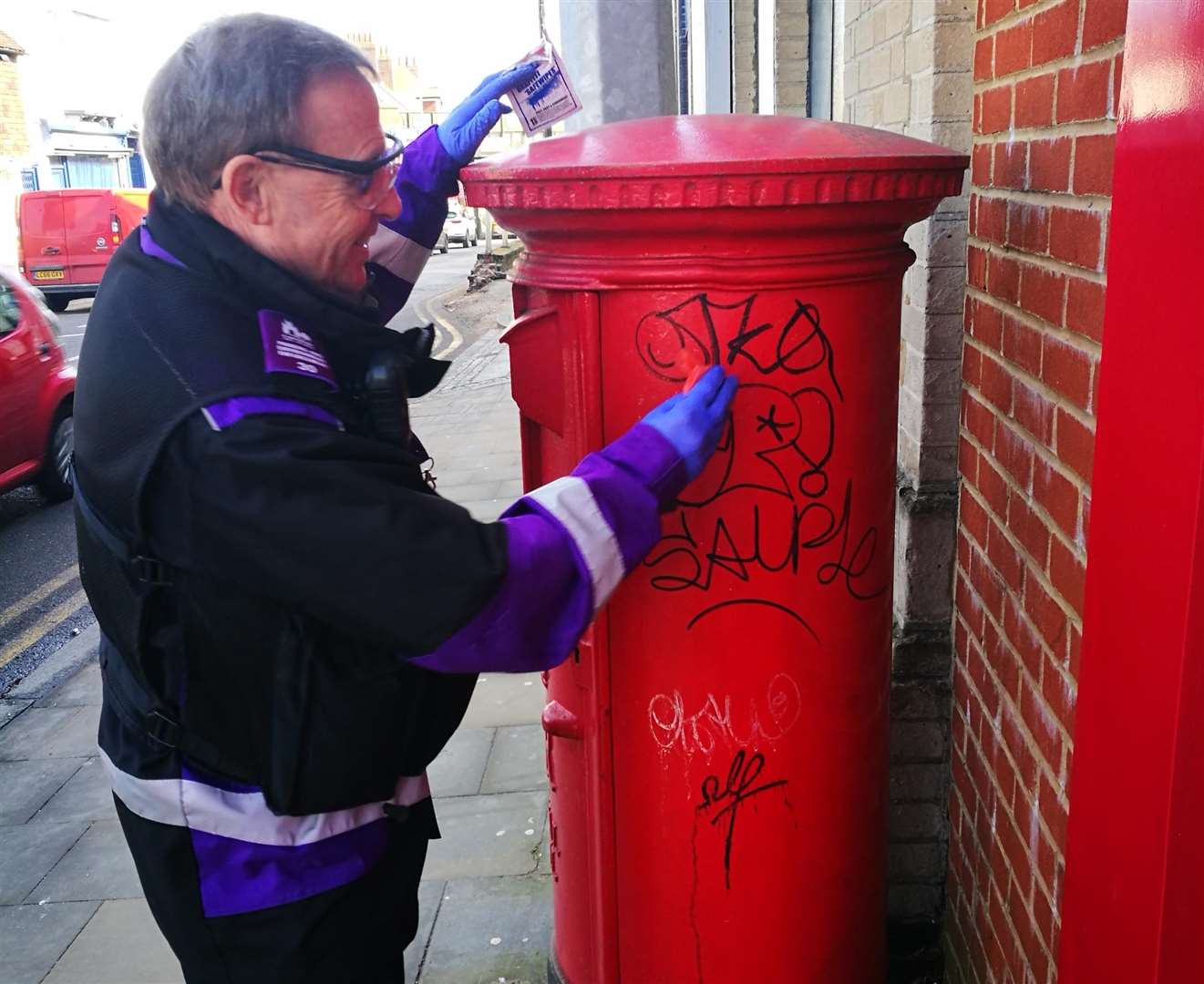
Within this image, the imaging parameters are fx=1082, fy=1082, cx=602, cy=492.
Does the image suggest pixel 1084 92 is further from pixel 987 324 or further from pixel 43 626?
pixel 43 626

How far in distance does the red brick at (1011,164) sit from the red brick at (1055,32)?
14 cm

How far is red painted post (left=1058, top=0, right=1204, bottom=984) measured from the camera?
1.05 meters

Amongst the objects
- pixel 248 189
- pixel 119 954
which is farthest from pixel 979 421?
pixel 119 954

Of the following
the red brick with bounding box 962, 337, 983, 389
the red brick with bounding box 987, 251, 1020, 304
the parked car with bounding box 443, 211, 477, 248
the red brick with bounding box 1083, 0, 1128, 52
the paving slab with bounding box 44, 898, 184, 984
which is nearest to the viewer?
the red brick with bounding box 1083, 0, 1128, 52

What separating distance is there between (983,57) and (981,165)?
18 cm

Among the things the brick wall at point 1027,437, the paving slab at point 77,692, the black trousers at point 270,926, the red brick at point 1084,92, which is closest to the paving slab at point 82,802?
the paving slab at point 77,692

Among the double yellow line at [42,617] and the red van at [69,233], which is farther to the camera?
the red van at [69,233]

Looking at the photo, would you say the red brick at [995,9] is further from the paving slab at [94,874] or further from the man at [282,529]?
the paving slab at [94,874]

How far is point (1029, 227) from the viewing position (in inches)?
66.7

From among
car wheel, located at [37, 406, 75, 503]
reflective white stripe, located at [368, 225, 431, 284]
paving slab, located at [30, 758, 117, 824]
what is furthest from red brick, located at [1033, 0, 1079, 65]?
car wheel, located at [37, 406, 75, 503]

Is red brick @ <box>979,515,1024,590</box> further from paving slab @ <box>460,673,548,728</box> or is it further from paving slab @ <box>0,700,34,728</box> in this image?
paving slab @ <box>0,700,34,728</box>

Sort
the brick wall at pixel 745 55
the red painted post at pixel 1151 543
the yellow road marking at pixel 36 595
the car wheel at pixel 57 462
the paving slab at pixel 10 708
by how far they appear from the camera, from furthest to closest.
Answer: the car wheel at pixel 57 462 → the brick wall at pixel 745 55 → the yellow road marking at pixel 36 595 → the paving slab at pixel 10 708 → the red painted post at pixel 1151 543

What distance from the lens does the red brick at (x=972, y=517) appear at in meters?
2.03

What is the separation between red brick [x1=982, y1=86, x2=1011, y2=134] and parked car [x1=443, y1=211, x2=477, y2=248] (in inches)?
1470
